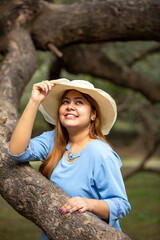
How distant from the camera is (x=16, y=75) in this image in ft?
10.1

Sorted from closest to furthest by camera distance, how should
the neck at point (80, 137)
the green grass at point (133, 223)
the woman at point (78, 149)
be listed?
1. the woman at point (78, 149)
2. the neck at point (80, 137)
3. the green grass at point (133, 223)

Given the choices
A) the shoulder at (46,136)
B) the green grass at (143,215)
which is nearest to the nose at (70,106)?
the shoulder at (46,136)

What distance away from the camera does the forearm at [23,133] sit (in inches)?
73.7

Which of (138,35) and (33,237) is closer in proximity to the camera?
(138,35)

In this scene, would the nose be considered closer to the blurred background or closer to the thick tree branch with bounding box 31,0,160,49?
the thick tree branch with bounding box 31,0,160,49

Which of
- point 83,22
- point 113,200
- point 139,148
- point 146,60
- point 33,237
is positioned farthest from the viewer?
point 139,148

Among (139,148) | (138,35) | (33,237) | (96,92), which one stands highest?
(96,92)

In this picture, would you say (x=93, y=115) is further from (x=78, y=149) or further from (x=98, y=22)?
(x=98, y=22)

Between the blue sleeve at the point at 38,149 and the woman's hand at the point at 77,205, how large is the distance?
36 centimetres

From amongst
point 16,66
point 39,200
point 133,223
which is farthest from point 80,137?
point 133,223

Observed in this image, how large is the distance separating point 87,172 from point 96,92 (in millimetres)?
482

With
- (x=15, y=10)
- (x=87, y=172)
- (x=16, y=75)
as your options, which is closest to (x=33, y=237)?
(x=16, y=75)

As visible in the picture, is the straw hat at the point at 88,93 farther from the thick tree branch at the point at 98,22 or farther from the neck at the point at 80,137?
the thick tree branch at the point at 98,22

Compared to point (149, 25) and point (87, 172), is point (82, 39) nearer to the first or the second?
point (149, 25)
